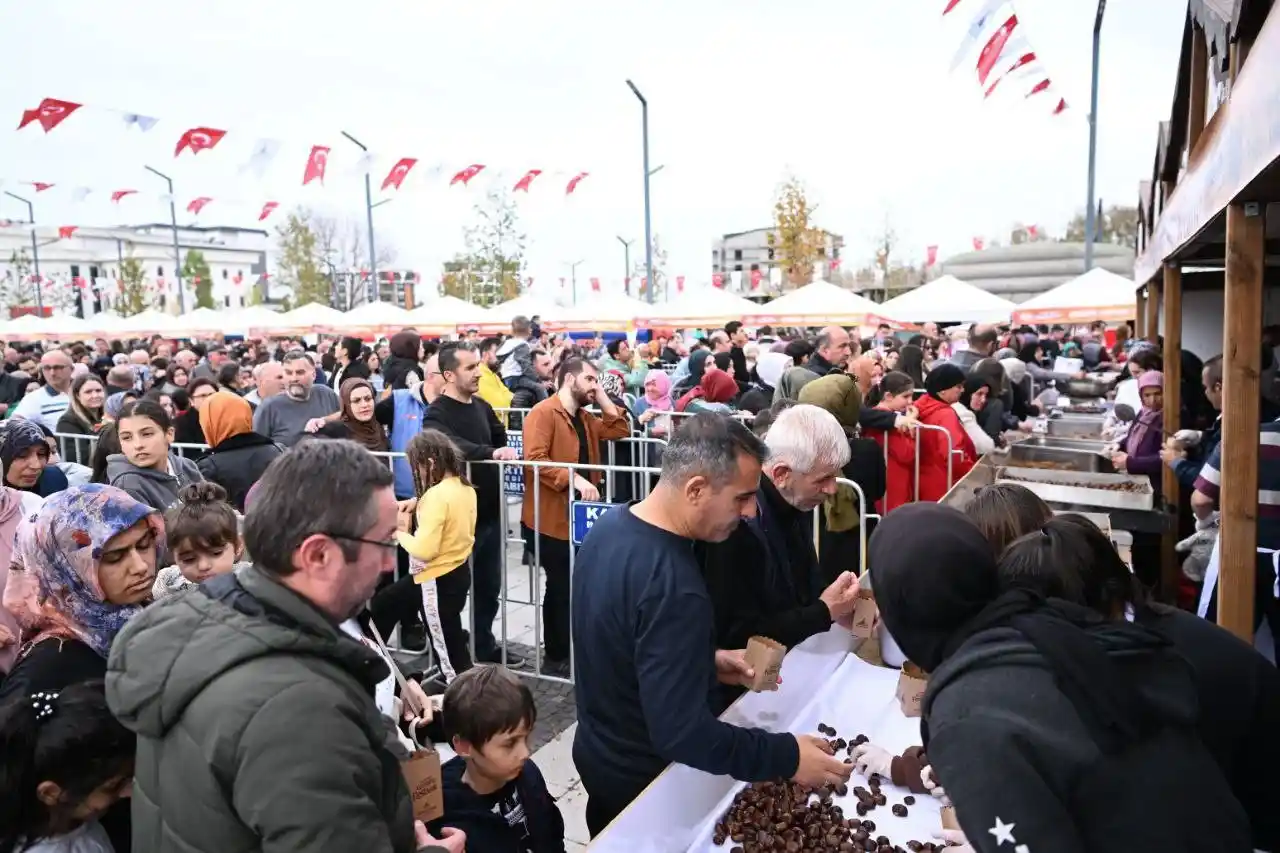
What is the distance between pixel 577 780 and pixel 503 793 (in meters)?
1.97

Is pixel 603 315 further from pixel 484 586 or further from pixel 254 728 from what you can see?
pixel 254 728

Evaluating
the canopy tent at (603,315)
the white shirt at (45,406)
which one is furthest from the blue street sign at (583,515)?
the canopy tent at (603,315)

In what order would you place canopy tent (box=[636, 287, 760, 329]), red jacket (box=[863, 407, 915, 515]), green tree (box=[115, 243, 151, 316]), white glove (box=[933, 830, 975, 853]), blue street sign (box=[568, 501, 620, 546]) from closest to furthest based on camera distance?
1. white glove (box=[933, 830, 975, 853])
2. blue street sign (box=[568, 501, 620, 546])
3. red jacket (box=[863, 407, 915, 515])
4. canopy tent (box=[636, 287, 760, 329])
5. green tree (box=[115, 243, 151, 316])

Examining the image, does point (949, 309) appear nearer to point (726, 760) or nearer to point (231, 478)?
point (231, 478)

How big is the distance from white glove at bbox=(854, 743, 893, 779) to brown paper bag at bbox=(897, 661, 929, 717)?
224mm

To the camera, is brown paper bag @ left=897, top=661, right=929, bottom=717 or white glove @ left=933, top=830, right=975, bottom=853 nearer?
white glove @ left=933, top=830, right=975, bottom=853

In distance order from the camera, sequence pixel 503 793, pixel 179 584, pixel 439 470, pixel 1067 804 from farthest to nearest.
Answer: pixel 439 470 < pixel 179 584 < pixel 503 793 < pixel 1067 804

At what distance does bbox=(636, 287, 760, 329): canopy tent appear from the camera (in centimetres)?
2042

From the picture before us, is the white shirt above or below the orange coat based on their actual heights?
above

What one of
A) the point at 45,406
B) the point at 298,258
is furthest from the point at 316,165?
the point at 298,258

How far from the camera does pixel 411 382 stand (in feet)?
26.9

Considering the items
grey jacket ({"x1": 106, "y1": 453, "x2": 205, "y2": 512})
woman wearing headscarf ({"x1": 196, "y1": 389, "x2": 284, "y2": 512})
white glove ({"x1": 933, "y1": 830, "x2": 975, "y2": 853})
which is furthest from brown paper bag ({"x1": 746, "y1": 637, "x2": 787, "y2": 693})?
woman wearing headscarf ({"x1": 196, "y1": 389, "x2": 284, "y2": 512})

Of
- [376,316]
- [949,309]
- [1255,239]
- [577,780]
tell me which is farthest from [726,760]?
[376,316]

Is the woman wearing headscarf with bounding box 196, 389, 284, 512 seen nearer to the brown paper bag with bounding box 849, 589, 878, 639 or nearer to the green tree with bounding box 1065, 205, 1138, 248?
the brown paper bag with bounding box 849, 589, 878, 639
